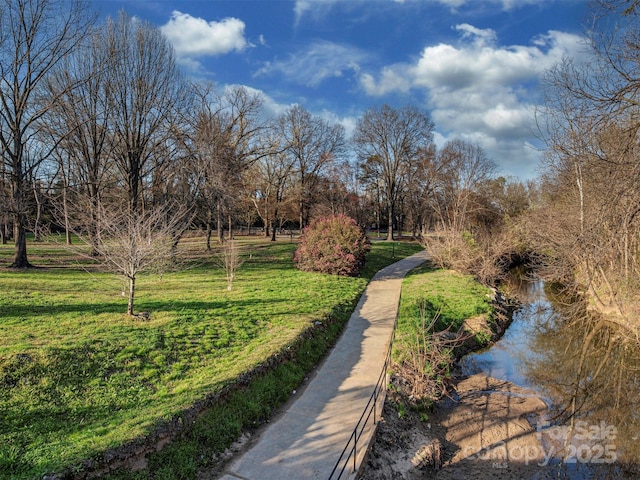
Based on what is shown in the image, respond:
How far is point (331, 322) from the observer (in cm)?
1220

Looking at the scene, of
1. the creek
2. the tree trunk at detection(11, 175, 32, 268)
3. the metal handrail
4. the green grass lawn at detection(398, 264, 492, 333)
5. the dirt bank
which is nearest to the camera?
the metal handrail

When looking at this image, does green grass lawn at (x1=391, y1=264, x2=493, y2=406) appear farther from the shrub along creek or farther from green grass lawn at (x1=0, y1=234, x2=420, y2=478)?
green grass lawn at (x1=0, y1=234, x2=420, y2=478)

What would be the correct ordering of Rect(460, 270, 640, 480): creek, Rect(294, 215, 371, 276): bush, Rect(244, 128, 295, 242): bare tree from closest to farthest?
1. Rect(460, 270, 640, 480): creek
2. Rect(294, 215, 371, 276): bush
3. Rect(244, 128, 295, 242): bare tree

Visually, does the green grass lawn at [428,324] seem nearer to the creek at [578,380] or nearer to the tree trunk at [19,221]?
the creek at [578,380]

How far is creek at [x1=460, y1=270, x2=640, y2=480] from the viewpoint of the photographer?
23.7ft

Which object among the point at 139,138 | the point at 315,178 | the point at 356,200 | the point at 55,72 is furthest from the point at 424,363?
the point at 356,200

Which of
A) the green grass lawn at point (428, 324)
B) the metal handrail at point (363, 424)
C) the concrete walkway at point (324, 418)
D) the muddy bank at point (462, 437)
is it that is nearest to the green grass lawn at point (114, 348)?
the concrete walkway at point (324, 418)

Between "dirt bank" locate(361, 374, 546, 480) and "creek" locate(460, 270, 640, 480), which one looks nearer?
"dirt bank" locate(361, 374, 546, 480)

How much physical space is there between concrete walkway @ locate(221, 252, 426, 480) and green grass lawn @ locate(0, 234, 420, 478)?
129 cm

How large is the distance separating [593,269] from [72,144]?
91.9 ft

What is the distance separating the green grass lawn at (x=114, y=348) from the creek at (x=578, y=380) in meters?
5.82

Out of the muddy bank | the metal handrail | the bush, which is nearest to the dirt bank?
the muddy bank

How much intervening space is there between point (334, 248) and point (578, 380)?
38.5 ft

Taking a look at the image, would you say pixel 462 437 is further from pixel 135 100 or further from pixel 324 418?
pixel 135 100
